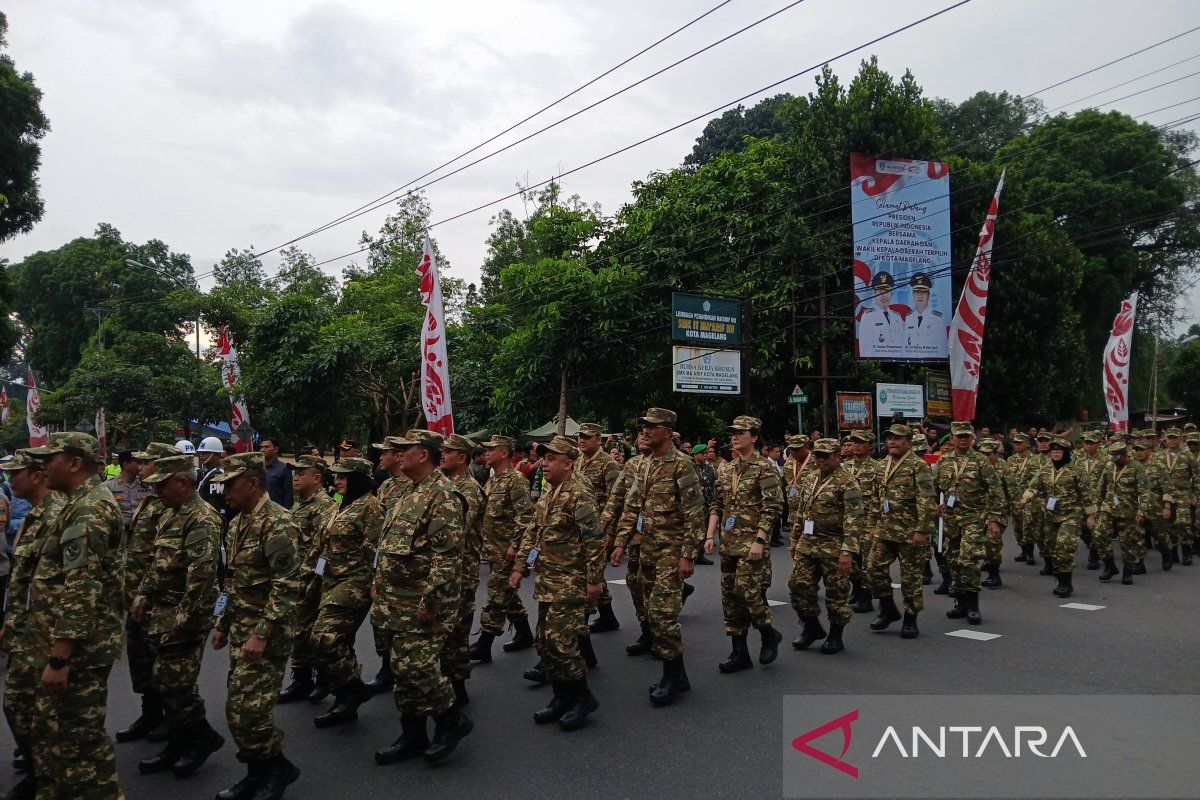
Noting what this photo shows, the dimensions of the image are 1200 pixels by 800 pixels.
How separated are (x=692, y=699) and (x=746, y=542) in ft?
4.74

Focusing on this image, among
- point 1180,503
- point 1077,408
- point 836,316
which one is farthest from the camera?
point 1077,408

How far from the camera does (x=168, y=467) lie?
4.92 m

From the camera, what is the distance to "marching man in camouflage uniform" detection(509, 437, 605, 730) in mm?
5543

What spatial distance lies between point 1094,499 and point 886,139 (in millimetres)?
17047

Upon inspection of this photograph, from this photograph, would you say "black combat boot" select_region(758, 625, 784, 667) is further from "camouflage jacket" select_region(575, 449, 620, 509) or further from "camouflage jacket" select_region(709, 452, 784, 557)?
"camouflage jacket" select_region(575, 449, 620, 509)

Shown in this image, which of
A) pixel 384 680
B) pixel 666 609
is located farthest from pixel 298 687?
pixel 666 609

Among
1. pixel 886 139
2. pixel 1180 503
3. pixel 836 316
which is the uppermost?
pixel 886 139

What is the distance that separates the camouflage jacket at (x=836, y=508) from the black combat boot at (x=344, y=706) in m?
4.02

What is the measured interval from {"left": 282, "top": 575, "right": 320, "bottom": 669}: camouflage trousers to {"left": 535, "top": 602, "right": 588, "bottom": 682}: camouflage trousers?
5.47 feet

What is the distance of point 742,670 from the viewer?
6723mm

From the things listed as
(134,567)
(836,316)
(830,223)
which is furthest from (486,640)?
(830,223)

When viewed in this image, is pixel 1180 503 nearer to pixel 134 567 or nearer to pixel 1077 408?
pixel 134 567

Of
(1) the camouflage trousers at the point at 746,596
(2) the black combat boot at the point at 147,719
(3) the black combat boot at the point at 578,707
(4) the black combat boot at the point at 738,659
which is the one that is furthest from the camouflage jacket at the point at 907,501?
(2) the black combat boot at the point at 147,719

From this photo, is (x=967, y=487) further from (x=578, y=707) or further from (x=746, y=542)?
(x=578, y=707)
